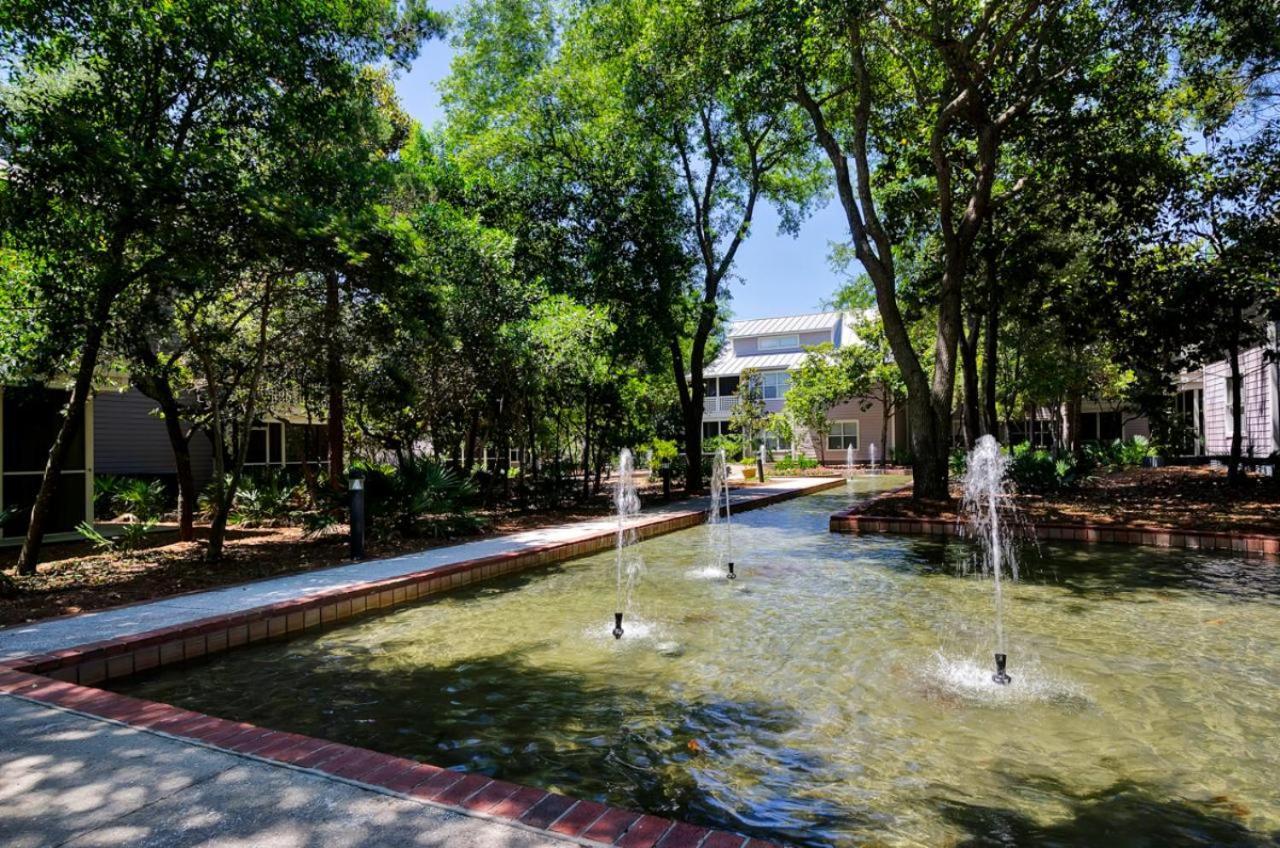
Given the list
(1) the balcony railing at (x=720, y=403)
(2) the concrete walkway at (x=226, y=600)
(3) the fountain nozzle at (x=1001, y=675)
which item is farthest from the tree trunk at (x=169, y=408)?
(1) the balcony railing at (x=720, y=403)

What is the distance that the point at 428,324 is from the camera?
9000 millimetres

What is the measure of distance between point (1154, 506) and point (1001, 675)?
1024 cm

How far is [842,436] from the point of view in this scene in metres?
36.6

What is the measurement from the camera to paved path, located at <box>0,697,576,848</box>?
7.95ft

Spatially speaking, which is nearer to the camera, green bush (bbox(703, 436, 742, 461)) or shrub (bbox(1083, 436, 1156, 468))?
shrub (bbox(1083, 436, 1156, 468))

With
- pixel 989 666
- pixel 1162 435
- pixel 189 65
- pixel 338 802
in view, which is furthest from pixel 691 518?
pixel 1162 435

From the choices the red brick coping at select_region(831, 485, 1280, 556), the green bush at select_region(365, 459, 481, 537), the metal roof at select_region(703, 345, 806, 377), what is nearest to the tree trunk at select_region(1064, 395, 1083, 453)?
the red brick coping at select_region(831, 485, 1280, 556)

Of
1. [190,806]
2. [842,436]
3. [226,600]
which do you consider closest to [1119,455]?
[842,436]

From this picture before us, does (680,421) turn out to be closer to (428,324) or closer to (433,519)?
(433,519)

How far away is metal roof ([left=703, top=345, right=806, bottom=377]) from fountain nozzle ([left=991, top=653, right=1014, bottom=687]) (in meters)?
34.1

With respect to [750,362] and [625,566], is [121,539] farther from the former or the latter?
[750,362]

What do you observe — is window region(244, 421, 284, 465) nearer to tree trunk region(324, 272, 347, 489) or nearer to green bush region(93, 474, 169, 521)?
green bush region(93, 474, 169, 521)

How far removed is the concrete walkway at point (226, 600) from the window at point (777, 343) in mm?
31747

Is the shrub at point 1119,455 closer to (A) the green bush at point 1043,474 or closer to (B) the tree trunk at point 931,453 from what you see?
(A) the green bush at point 1043,474
